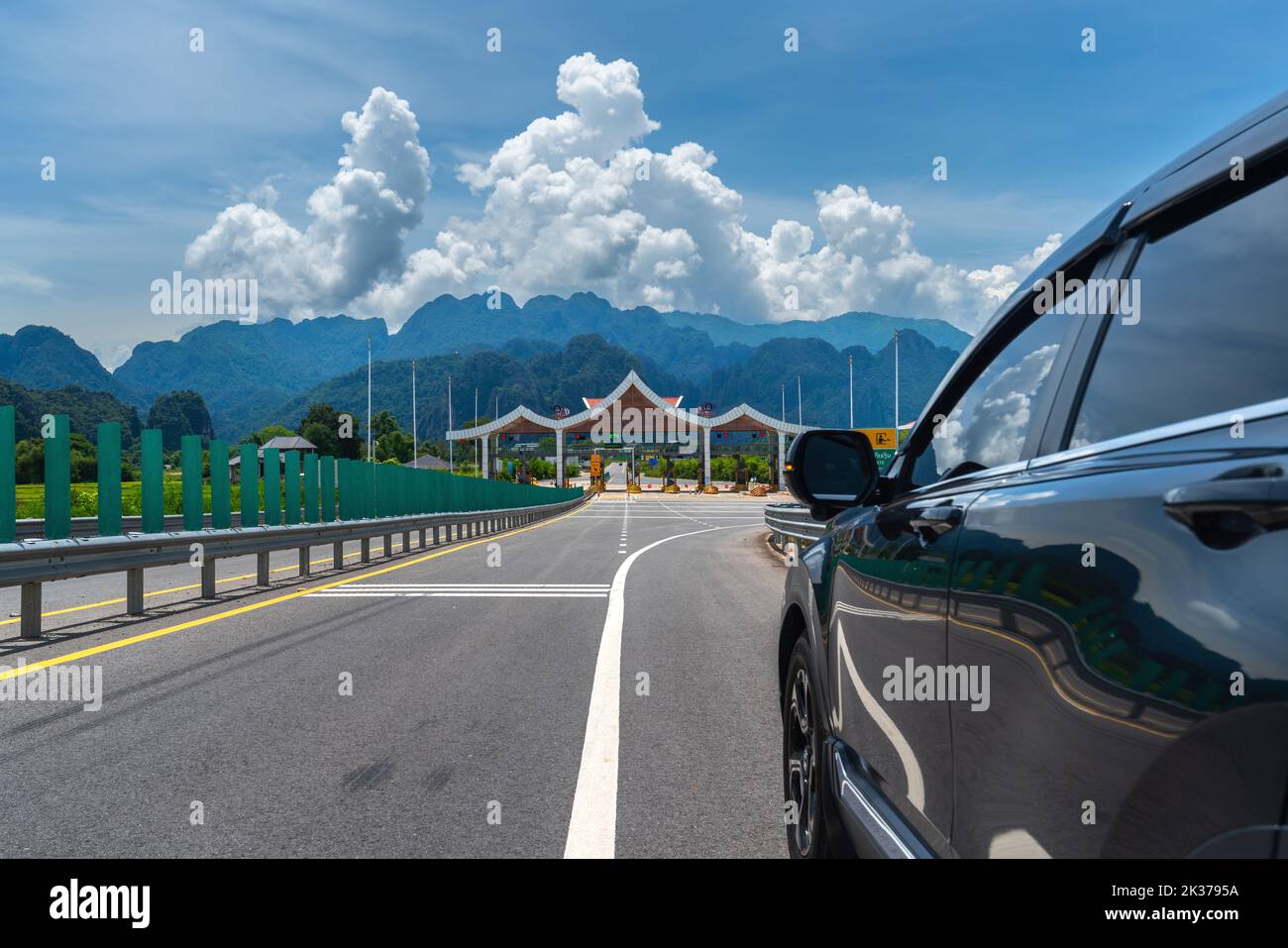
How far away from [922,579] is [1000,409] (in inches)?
20.4

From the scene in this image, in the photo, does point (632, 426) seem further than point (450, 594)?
Yes

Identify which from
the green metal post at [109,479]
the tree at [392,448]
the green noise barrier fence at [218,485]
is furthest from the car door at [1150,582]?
the tree at [392,448]

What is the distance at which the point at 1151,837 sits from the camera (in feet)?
4.37

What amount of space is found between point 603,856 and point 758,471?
147483 mm

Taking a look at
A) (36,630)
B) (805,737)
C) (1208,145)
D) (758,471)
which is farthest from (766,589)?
(758,471)

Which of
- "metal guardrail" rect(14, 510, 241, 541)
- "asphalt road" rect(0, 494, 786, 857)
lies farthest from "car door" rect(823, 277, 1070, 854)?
"metal guardrail" rect(14, 510, 241, 541)

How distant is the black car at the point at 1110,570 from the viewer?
1.24 metres

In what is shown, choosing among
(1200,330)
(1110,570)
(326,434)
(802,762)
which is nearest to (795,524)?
(802,762)

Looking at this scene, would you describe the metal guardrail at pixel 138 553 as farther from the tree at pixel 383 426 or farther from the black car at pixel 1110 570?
the tree at pixel 383 426

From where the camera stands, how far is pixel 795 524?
17.7 m

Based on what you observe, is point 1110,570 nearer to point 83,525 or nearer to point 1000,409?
point 1000,409

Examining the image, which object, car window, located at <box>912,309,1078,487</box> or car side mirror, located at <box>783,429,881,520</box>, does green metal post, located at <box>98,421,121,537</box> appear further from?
car window, located at <box>912,309,1078,487</box>

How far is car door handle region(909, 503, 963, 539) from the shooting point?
2.21m
